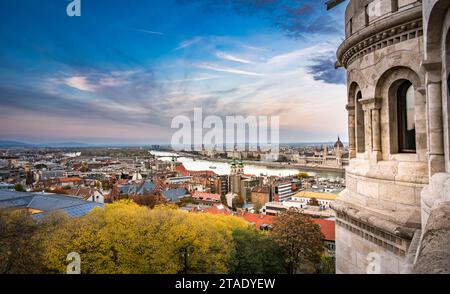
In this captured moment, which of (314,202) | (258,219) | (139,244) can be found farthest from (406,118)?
(314,202)

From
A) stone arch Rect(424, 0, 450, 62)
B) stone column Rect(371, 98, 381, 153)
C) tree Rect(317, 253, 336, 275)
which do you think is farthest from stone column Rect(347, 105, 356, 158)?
tree Rect(317, 253, 336, 275)

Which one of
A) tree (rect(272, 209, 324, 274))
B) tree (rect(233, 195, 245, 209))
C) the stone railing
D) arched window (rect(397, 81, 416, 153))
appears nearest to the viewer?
the stone railing

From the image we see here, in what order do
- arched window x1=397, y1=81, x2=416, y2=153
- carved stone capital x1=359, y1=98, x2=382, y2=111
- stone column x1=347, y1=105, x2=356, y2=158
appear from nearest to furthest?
1. arched window x1=397, y1=81, x2=416, y2=153
2. carved stone capital x1=359, y1=98, x2=382, y2=111
3. stone column x1=347, y1=105, x2=356, y2=158

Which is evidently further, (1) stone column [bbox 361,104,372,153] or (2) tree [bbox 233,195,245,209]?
(2) tree [bbox 233,195,245,209]

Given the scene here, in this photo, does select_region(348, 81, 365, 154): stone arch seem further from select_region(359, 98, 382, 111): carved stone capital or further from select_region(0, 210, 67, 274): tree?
select_region(0, 210, 67, 274): tree

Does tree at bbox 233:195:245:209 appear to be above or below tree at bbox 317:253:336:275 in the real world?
below

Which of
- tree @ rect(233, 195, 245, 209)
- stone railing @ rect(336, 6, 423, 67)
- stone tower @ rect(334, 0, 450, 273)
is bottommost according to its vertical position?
tree @ rect(233, 195, 245, 209)

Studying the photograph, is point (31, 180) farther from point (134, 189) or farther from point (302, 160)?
point (302, 160)
